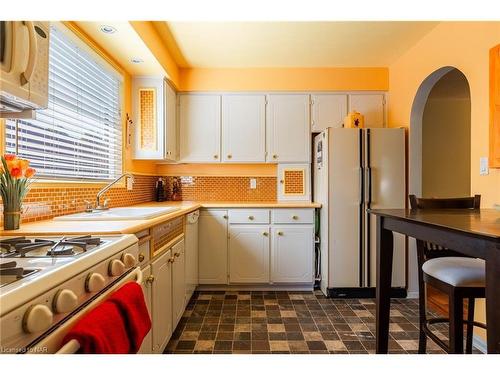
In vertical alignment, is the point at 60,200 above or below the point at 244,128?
below

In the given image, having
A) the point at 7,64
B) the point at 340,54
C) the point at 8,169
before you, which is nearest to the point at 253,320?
the point at 8,169

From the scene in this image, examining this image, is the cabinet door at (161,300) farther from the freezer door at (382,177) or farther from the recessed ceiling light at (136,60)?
the freezer door at (382,177)

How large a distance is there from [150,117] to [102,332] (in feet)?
8.26

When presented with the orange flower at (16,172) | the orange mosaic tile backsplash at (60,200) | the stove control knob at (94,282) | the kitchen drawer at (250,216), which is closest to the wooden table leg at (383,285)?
the stove control knob at (94,282)

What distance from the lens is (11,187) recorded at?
131 centimetres

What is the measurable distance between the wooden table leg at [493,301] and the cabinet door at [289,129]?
2493 millimetres

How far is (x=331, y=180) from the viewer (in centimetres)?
286

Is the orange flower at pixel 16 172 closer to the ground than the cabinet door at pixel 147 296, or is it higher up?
higher up

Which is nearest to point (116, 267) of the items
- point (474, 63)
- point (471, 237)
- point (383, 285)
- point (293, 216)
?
point (471, 237)

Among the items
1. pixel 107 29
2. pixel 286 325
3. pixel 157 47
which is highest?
pixel 157 47

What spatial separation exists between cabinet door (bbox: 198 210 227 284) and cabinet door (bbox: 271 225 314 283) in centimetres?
53

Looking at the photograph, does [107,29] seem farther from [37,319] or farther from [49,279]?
[37,319]

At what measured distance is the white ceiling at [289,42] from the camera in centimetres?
248
